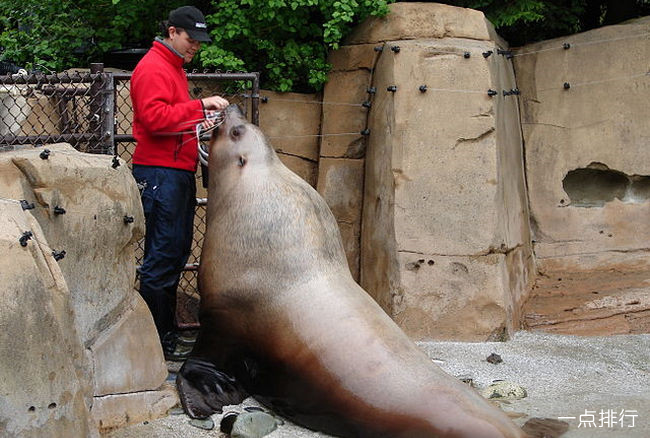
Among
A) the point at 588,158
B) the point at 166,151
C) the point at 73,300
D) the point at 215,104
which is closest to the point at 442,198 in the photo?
the point at 588,158

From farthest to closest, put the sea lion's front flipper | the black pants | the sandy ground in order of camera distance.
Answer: the black pants, the sea lion's front flipper, the sandy ground

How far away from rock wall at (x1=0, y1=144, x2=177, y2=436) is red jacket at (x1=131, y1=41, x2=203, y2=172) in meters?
0.58

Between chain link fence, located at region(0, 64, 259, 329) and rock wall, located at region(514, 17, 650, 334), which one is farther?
rock wall, located at region(514, 17, 650, 334)

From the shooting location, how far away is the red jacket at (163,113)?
481cm

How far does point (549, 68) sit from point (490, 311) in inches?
86.4

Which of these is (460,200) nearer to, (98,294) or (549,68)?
(549,68)

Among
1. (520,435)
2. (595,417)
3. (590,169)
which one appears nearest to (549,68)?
(590,169)

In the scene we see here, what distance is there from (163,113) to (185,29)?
1.69 ft

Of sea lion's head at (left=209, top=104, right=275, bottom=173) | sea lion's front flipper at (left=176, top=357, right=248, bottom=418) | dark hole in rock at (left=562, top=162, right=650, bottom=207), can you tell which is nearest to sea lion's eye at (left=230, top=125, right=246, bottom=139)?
sea lion's head at (left=209, top=104, right=275, bottom=173)

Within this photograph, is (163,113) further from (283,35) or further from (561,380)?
(561,380)

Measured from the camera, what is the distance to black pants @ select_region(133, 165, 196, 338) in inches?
193

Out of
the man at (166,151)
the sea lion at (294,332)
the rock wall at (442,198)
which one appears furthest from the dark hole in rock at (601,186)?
the man at (166,151)

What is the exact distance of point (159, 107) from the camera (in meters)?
4.80

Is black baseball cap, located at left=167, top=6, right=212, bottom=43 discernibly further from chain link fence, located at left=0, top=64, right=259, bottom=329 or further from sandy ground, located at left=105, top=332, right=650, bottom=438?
sandy ground, located at left=105, top=332, right=650, bottom=438
